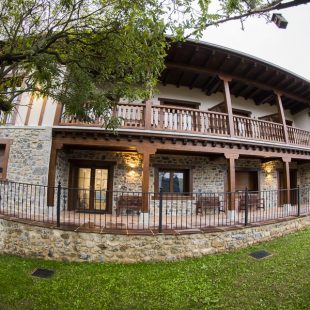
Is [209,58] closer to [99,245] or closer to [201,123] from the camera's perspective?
[201,123]

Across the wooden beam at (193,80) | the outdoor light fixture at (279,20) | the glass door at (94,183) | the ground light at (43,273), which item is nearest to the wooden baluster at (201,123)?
the wooden beam at (193,80)

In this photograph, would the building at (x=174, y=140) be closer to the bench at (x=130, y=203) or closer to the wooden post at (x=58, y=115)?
the wooden post at (x=58, y=115)

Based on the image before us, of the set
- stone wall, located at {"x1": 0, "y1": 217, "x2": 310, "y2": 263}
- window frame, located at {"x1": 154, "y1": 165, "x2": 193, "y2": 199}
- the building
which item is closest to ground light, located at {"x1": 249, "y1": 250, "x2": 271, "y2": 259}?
stone wall, located at {"x1": 0, "y1": 217, "x2": 310, "y2": 263}

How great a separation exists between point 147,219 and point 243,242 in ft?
9.86

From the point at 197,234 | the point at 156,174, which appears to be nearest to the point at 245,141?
the point at 156,174

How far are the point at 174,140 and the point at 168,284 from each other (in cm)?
476

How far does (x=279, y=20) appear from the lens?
13.4 ft

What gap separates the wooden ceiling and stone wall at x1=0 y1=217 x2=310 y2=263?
254 inches

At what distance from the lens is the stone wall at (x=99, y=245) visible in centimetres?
613

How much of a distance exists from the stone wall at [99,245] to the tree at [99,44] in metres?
3.41

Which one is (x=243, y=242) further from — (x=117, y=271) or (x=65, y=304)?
(x=65, y=304)

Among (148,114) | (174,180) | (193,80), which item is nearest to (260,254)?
(174,180)

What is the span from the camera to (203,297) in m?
4.36

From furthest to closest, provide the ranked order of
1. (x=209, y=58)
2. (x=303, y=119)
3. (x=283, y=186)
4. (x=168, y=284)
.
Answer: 1. (x=303, y=119)
2. (x=283, y=186)
3. (x=209, y=58)
4. (x=168, y=284)
